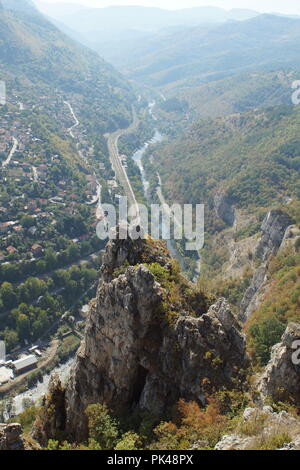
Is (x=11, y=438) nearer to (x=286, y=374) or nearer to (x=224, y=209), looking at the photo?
(x=286, y=374)

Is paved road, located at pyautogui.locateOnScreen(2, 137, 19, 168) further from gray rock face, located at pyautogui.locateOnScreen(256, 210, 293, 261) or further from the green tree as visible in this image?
the green tree

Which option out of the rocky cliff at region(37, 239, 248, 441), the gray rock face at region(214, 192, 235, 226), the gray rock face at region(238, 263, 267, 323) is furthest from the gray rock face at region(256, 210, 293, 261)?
the rocky cliff at region(37, 239, 248, 441)

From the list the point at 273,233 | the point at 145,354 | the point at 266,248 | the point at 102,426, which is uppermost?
the point at 145,354

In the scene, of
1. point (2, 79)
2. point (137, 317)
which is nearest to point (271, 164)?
point (137, 317)

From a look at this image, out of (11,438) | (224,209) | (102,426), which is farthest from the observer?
(224,209)

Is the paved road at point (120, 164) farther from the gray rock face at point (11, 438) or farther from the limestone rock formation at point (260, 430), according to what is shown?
the limestone rock formation at point (260, 430)

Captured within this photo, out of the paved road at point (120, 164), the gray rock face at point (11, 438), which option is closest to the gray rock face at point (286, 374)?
the gray rock face at point (11, 438)

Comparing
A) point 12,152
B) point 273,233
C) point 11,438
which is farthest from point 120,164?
point 11,438
